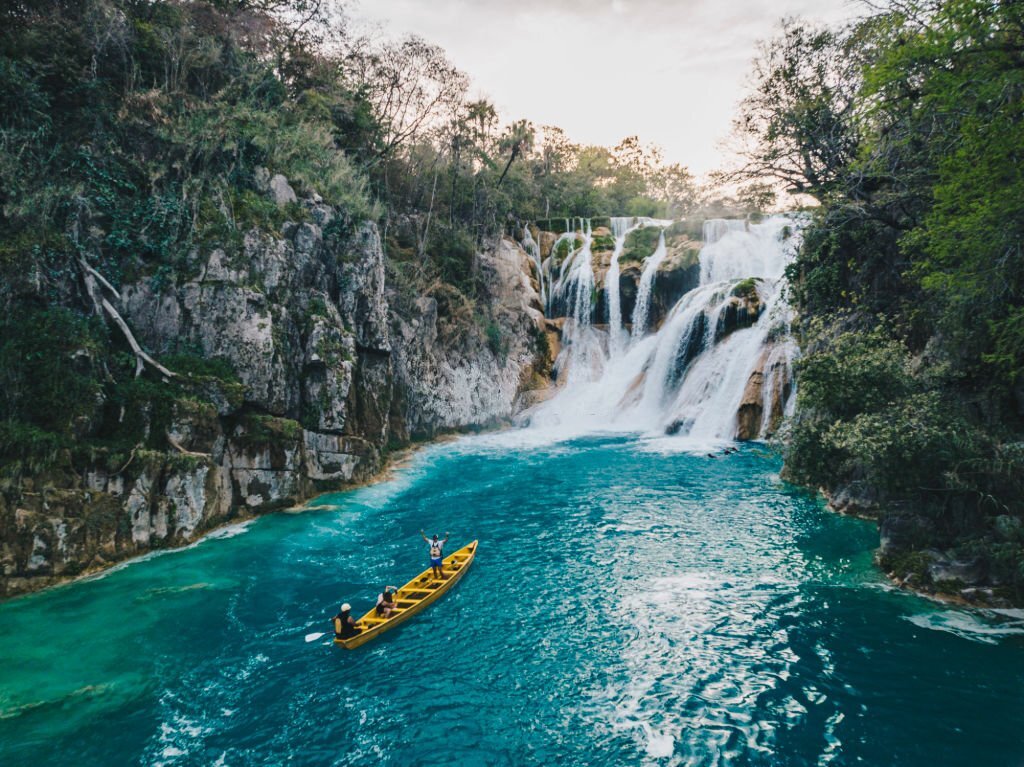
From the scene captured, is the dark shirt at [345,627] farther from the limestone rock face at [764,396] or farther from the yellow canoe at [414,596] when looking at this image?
the limestone rock face at [764,396]

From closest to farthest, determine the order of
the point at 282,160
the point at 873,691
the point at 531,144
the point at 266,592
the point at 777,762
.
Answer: the point at 777,762, the point at 873,691, the point at 266,592, the point at 282,160, the point at 531,144

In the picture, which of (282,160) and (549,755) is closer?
(549,755)

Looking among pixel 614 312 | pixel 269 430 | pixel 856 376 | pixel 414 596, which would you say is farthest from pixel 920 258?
pixel 614 312

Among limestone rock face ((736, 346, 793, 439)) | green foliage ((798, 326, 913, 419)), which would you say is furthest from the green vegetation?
limestone rock face ((736, 346, 793, 439))

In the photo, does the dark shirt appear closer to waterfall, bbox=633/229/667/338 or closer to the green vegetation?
the green vegetation

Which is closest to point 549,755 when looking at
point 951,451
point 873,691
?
point 873,691

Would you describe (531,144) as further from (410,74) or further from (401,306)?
(401,306)
